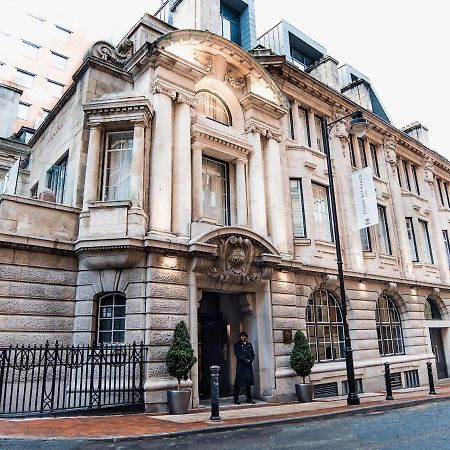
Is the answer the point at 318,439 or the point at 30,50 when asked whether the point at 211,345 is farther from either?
the point at 30,50

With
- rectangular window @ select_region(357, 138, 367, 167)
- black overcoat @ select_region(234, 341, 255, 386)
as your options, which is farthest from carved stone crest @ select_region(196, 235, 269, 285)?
rectangular window @ select_region(357, 138, 367, 167)

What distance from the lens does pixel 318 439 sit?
7.44m

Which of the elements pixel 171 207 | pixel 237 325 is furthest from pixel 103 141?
pixel 237 325

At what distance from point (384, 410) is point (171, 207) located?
8504mm

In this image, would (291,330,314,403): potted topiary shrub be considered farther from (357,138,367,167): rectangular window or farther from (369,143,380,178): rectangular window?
(369,143,380,178): rectangular window

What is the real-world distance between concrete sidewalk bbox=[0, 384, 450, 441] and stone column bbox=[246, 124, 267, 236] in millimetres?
6126

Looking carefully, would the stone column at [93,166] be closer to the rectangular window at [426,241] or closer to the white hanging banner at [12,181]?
the white hanging banner at [12,181]

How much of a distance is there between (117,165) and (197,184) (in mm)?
2640

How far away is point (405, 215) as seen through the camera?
22688mm

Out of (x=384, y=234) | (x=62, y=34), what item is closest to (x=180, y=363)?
(x=384, y=234)

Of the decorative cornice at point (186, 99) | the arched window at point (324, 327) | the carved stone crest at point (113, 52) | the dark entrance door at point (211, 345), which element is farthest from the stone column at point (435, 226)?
the carved stone crest at point (113, 52)

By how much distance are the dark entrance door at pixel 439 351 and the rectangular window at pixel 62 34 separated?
42.3 m

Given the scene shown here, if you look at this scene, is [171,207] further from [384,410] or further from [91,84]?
[384,410]

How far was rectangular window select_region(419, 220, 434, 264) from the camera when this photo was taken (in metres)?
23.6
